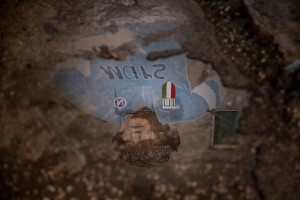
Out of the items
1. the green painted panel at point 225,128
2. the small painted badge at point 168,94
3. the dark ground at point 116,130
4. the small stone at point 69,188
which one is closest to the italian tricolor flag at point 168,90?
the small painted badge at point 168,94

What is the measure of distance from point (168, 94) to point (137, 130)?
438 millimetres

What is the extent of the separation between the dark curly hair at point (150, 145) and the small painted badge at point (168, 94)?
163 millimetres

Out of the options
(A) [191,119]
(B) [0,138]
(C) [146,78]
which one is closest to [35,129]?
(B) [0,138]

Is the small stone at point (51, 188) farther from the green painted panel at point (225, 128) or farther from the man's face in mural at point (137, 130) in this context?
the green painted panel at point (225, 128)

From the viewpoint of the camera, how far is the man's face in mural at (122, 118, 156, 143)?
1591 mm

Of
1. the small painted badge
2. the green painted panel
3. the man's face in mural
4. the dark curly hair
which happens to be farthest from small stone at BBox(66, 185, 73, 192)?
the green painted panel

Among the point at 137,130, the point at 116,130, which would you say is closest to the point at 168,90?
the point at 137,130

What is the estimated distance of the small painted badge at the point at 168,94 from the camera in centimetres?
159

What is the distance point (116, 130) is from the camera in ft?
5.12

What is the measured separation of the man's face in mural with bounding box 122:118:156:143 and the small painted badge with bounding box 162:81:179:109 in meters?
0.25

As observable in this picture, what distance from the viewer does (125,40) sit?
1.54 metres

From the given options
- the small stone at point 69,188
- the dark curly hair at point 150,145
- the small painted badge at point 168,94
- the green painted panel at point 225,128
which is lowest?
the small stone at point 69,188

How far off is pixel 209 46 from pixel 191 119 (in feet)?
2.20

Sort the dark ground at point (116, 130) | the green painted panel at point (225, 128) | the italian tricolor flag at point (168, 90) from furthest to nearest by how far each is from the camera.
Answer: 1. the italian tricolor flag at point (168, 90)
2. the green painted panel at point (225, 128)
3. the dark ground at point (116, 130)
